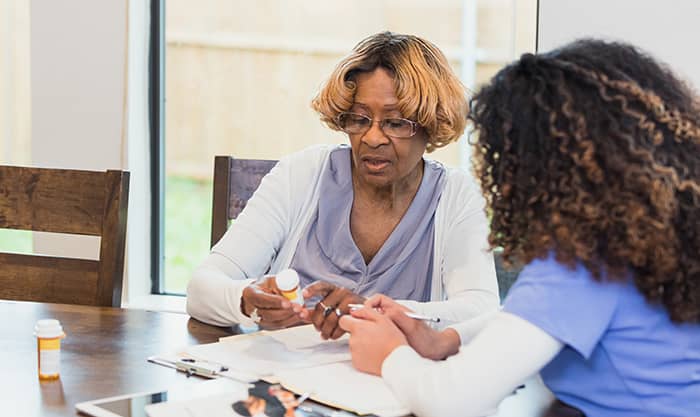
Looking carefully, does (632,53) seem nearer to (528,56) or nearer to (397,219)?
(528,56)

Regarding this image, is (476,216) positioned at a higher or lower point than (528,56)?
lower

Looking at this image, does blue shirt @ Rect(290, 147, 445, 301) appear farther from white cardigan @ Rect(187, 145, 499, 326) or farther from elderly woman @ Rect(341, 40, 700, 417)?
elderly woman @ Rect(341, 40, 700, 417)

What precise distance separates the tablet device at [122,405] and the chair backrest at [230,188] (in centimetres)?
86

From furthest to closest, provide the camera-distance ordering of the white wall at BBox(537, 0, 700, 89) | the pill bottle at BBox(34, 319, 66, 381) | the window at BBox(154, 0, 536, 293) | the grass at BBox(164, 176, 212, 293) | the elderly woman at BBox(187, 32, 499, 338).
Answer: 1. the grass at BBox(164, 176, 212, 293)
2. the window at BBox(154, 0, 536, 293)
3. the white wall at BBox(537, 0, 700, 89)
4. the elderly woman at BBox(187, 32, 499, 338)
5. the pill bottle at BBox(34, 319, 66, 381)

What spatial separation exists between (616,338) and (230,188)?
1177 mm

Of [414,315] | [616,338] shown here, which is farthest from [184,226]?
[616,338]

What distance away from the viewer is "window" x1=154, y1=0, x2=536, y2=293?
327cm

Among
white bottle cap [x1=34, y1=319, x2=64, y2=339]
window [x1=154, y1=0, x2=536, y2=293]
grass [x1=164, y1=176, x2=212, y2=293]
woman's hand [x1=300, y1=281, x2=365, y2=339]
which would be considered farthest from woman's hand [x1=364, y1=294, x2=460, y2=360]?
grass [x1=164, y1=176, x2=212, y2=293]

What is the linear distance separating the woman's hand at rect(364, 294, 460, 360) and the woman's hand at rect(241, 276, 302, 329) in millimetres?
176

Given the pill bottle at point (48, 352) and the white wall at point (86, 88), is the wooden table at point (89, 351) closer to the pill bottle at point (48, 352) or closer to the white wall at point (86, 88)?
the pill bottle at point (48, 352)

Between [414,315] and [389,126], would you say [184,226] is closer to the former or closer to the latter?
[389,126]

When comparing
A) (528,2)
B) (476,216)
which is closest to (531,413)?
(476,216)

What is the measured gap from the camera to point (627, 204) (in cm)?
116

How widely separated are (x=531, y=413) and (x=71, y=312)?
954 mm
